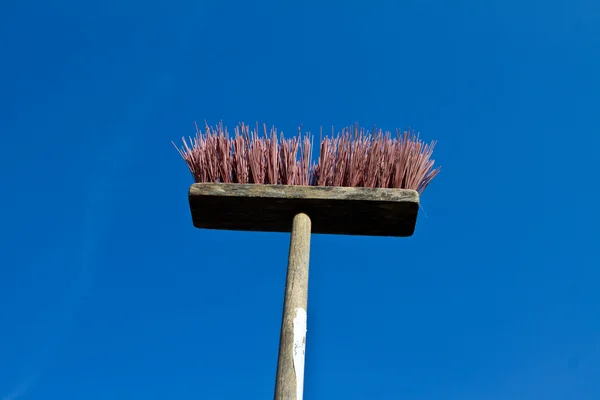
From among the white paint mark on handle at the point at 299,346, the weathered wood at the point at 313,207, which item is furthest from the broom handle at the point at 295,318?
the weathered wood at the point at 313,207

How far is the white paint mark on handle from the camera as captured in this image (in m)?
2.90

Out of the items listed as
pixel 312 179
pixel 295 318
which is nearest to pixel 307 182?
pixel 312 179

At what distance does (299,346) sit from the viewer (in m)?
3.00

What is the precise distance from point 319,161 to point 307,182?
141 millimetres

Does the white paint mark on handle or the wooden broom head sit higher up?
the wooden broom head

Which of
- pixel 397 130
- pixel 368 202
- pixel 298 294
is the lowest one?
pixel 298 294

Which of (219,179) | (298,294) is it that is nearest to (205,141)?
(219,179)

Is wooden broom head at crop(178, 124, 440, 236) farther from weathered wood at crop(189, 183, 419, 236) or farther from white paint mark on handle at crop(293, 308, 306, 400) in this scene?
white paint mark on handle at crop(293, 308, 306, 400)

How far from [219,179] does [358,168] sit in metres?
0.82

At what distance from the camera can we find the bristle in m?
3.52

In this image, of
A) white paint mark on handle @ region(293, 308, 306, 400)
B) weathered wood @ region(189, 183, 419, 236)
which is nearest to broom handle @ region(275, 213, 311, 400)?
white paint mark on handle @ region(293, 308, 306, 400)

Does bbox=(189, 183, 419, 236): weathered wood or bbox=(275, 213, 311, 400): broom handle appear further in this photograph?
bbox=(189, 183, 419, 236): weathered wood

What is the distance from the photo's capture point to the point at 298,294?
3186mm

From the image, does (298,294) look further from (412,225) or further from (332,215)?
(412,225)
